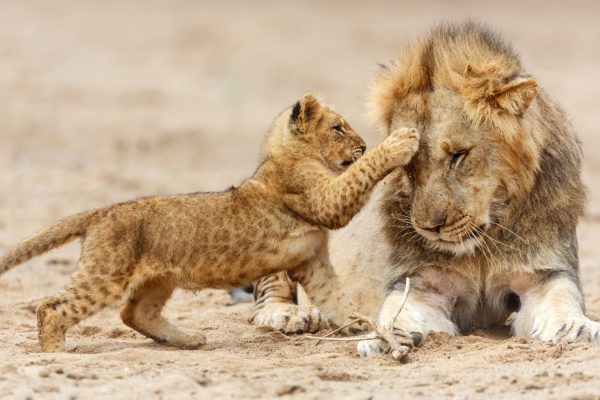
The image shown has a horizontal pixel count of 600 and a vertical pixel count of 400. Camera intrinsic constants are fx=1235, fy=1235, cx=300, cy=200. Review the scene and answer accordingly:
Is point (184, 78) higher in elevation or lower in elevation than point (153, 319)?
higher

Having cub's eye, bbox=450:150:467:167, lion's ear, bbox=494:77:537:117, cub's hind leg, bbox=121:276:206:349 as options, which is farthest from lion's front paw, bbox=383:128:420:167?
cub's hind leg, bbox=121:276:206:349

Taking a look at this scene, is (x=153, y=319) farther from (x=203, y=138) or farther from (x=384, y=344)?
(x=203, y=138)

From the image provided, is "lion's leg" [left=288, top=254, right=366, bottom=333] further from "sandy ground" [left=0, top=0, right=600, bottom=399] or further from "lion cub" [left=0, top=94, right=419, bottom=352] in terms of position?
"sandy ground" [left=0, top=0, right=600, bottom=399]

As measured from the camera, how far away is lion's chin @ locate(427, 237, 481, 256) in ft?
17.1

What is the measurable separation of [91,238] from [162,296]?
20.5 inches

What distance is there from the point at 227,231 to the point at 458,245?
980mm

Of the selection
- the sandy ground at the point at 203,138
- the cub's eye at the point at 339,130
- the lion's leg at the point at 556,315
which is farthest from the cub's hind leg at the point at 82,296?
the lion's leg at the point at 556,315

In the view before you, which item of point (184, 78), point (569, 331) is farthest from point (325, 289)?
point (184, 78)

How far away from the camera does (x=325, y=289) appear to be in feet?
18.5

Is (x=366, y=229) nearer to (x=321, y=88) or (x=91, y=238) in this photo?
(x=91, y=238)

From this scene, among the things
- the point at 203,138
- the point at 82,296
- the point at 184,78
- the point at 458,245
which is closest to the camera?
the point at 82,296

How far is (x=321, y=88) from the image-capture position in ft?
49.1

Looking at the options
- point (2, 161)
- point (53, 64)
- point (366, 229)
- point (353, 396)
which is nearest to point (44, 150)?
point (2, 161)

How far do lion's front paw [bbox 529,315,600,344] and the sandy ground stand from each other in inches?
4.3
